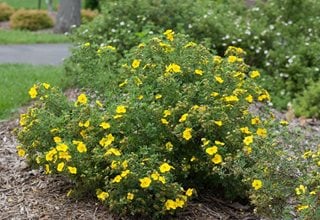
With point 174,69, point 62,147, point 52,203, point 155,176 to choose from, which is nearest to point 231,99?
point 174,69

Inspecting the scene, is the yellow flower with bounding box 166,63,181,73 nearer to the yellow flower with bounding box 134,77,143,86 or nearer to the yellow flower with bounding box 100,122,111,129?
the yellow flower with bounding box 134,77,143,86

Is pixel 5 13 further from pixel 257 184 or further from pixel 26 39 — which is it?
pixel 257 184

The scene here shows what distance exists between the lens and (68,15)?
2058 cm

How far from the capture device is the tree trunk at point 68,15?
808 inches

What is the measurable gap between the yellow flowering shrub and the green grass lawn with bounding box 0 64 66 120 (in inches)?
93.3

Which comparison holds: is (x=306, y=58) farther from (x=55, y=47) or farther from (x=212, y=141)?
(x=55, y=47)

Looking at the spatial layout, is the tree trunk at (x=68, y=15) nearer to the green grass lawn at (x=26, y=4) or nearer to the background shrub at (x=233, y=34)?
the background shrub at (x=233, y=34)

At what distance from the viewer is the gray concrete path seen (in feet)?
43.6

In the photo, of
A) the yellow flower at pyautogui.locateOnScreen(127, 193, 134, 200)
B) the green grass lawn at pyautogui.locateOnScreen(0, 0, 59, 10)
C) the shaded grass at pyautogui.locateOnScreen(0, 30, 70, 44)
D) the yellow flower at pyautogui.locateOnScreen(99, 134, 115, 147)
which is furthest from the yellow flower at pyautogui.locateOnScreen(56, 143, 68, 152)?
the green grass lawn at pyautogui.locateOnScreen(0, 0, 59, 10)

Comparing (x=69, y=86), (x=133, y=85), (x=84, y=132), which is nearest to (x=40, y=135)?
(x=84, y=132)

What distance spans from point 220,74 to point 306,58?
15.4ft

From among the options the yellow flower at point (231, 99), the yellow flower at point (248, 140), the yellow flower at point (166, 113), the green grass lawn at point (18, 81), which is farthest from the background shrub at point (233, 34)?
the yellow flower at point (248, 140)

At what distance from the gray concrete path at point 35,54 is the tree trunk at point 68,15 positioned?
3629 millimetres

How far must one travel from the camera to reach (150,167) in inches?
183
